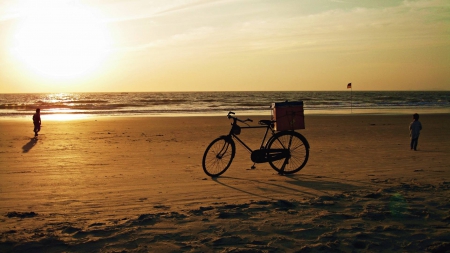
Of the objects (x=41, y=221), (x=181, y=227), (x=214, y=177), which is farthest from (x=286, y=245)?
(x=214, y=177)

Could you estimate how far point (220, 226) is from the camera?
4582 mm

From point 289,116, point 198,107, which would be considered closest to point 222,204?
point 289,116

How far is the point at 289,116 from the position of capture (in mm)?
7949

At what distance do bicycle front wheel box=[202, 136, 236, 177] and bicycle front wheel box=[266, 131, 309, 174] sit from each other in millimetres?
757

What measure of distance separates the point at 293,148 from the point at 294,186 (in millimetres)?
1508

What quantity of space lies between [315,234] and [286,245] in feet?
1.49

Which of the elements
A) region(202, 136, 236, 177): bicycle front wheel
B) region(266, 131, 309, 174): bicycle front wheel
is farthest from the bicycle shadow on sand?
region(266, 131, 309, 174): bicycle front wheel

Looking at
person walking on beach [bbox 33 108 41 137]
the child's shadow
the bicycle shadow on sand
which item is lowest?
the bicycle shadow on sand

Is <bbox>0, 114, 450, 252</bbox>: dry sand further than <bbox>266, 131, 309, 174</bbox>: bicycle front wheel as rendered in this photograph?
No

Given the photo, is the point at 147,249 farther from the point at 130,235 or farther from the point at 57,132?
the point at 57,132

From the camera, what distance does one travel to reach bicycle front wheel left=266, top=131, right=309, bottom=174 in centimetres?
815

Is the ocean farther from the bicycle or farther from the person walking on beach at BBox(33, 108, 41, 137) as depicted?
the bicycle

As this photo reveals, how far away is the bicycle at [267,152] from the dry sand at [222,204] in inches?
11.1

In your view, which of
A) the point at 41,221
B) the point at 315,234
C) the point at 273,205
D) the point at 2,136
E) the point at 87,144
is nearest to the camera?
the point at 315,234
